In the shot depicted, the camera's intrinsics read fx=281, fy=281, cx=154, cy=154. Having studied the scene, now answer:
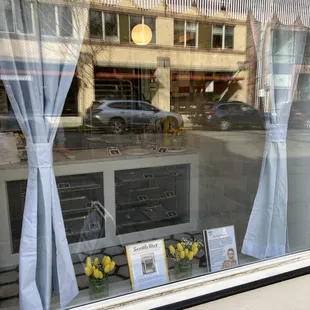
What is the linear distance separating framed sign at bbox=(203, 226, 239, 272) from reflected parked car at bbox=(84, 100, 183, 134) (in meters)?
2.31

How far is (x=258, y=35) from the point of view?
1541 mm

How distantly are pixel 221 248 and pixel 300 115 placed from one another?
0.90 m

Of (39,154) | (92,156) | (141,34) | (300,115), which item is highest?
(141,34)

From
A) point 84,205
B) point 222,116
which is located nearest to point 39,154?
point 84,205

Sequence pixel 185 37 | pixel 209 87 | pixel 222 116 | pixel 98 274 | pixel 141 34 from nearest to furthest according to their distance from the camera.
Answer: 1. pixel 98 274
2. pixel 141 34
3. pixel 185 37
4. pixel 222 116
5. pixel 209 87

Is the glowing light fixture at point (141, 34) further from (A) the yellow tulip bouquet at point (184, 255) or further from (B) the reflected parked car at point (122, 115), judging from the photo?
(A) the yellow tulip bouquet at point (184, 255)

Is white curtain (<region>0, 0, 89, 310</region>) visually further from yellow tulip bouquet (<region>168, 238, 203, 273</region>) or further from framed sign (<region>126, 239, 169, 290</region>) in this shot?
yellow tulip bouquet (<region>168, 238, 203, 273</region>)

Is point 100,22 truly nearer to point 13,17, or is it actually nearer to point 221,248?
point 13,17

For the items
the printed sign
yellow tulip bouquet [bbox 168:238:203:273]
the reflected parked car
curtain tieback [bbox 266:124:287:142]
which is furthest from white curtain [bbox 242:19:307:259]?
the printed sign

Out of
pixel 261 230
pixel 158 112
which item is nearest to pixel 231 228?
pixel 261 230

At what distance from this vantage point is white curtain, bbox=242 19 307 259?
1519 millimetres

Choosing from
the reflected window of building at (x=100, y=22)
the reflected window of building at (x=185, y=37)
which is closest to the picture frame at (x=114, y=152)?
the reflected window of building at (x=100, y=22)

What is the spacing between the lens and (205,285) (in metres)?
1.18

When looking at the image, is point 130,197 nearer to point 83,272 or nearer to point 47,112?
point 83,272
